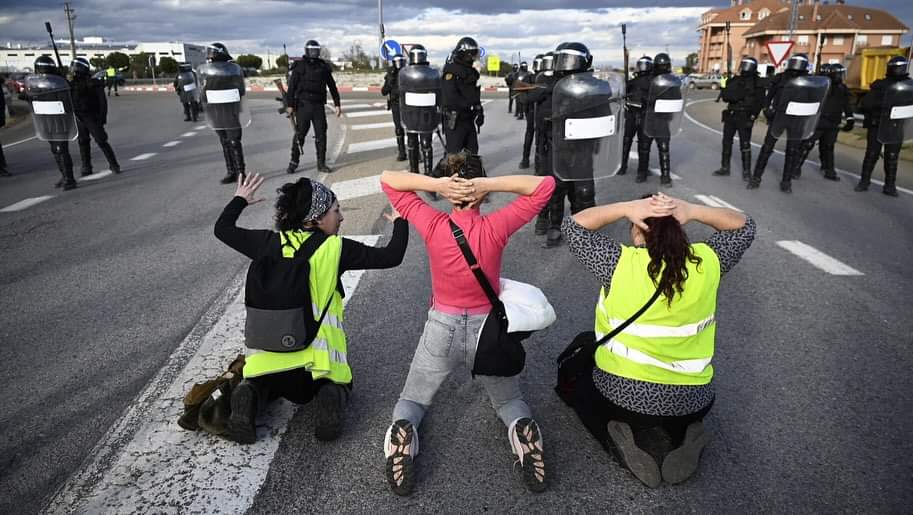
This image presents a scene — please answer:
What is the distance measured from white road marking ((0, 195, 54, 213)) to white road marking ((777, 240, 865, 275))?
30.7ft

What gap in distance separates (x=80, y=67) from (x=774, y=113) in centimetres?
1054

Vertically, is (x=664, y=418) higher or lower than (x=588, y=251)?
lower

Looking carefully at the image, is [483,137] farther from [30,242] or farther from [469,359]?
[469,359]

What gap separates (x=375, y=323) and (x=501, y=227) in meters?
1.91

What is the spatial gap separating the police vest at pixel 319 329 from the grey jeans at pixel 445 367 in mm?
457

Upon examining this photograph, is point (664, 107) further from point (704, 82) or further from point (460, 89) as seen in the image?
point (704, 82)

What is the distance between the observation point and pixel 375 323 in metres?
4.43

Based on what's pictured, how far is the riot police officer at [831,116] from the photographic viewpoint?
9555 millimetres

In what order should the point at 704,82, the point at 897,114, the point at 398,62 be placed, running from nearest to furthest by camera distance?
the point at 897,114 → the point at 398,62 → the point at 704,82

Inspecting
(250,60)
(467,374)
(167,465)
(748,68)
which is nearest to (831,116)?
(748,68)

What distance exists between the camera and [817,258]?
235 inches

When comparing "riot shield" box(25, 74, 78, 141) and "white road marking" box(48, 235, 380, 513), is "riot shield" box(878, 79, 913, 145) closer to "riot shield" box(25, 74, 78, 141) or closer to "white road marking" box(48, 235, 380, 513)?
"white road marking" box(48, 235, 380, 513)

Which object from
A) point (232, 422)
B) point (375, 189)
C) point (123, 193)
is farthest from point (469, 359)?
point (123, 193)

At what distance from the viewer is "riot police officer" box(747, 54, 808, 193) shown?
848 cm
